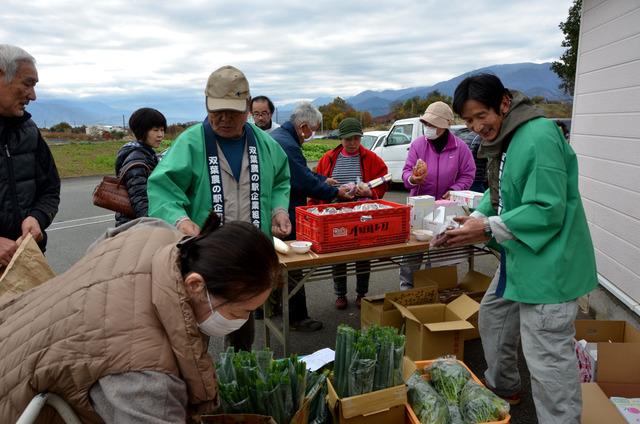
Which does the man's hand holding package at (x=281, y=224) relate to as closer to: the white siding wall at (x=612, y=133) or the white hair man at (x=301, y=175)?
the white hair man at (x=301, y=175)

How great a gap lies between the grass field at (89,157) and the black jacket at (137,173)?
Result: 11.3m

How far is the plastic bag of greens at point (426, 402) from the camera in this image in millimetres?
Result: 2061

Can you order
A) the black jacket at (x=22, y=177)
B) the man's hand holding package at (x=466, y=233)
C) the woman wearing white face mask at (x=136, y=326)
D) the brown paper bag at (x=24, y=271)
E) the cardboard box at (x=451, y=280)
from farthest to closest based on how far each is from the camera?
the cardboard box at (x=451, y=280)
the black jacket at (x=22, y=177)
the man's hand holding package at (x=466, y=233)
the brown paper bag at (x=24, y=271)
the woman wearing white face mask at (x=136, y=326)

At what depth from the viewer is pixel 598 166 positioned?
4.11 metres

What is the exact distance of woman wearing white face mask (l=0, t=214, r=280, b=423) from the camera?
111 centimetres

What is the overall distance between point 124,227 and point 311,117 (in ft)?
8.20

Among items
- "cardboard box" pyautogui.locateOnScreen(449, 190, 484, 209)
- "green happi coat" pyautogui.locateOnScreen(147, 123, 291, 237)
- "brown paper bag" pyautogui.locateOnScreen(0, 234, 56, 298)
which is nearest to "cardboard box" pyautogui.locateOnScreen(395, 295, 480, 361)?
"cardboard box" pyautogui.locateOnScreen(449, 190, 484, 209)

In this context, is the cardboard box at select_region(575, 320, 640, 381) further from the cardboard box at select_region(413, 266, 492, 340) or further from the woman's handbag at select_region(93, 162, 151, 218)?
the woman's handbag at select_region(93, 162, 151, 218)

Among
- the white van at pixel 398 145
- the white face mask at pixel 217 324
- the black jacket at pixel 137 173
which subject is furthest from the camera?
the white van at pixel 398 145

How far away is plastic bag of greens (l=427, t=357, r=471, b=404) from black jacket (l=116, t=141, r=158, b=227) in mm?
2148

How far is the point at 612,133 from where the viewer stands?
3830mm

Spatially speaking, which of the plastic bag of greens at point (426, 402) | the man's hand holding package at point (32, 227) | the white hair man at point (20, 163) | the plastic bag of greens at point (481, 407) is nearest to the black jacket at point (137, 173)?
the white hair man at point (20, 163)

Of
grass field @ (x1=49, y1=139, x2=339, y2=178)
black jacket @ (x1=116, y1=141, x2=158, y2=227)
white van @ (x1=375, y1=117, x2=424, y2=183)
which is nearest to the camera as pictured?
black jacket @ (x1=116, y1=141, x2=158, y2=227)

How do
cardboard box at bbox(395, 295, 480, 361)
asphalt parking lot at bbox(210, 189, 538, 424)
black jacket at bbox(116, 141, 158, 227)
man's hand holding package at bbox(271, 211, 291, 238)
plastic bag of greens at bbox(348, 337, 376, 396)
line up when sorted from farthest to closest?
1. black jacket at bbox(116, 141, 158, 227)
2. cardboard box at bbox(395, 295, 480, 361)
3. asphalt parking lot at bbox(210, 189, 538, 424)
4. man's hand holding package at bbox(271, 211, 291, 238)
5. plastic bag of greens at bbox(348, 337, 376, 396)
